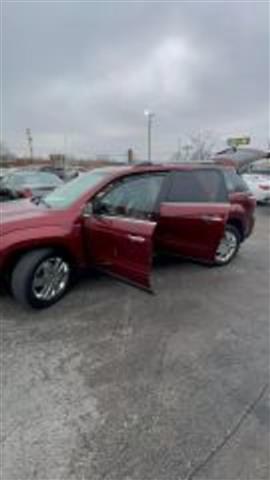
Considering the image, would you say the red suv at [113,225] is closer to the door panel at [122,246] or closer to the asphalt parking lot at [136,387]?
the door panel at [122,246]

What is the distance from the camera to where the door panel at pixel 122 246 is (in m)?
4.25

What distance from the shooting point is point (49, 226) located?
4363 mm

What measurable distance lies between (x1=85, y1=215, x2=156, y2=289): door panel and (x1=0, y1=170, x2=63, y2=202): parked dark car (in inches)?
241

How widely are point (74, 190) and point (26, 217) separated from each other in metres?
0.94

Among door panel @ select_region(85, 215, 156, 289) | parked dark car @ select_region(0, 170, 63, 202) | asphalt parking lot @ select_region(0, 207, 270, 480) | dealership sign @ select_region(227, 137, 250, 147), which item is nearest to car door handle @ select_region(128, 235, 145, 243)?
door panel @ select_region(85, 215, 156, 289)

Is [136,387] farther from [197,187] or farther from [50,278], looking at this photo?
[197,187]

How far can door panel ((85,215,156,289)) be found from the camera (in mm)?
4254

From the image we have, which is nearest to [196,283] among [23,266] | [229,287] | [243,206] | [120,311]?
[229,287]

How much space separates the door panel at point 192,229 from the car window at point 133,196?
313 mm

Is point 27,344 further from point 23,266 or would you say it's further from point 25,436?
point 25,436

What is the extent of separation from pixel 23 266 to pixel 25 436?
201cm

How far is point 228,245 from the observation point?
254 inches

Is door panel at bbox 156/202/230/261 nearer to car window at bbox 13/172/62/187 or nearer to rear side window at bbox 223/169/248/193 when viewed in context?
rear side window at bbox 223/169/248/193

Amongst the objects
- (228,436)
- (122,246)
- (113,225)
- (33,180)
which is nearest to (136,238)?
(122,246)
